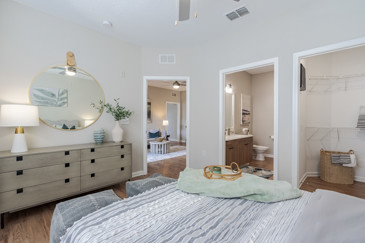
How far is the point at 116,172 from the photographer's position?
9.67ft

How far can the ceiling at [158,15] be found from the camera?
238cm

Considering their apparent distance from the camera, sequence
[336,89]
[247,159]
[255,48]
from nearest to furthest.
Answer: [255,48]
[336,89]
[247,159]

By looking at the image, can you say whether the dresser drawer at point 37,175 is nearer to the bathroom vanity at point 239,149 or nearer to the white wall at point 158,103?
the bathroom vanity at point 239,149

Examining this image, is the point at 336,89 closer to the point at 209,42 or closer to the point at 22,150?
the point at 209,42

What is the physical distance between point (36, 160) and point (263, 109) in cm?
556

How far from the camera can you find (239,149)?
13.6 ft

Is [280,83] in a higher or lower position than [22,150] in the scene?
higher

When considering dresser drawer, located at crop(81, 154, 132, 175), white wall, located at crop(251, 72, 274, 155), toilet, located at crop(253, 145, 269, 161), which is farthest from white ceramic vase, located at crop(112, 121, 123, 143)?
white wall, located at crop(251, 72, 274, 155)

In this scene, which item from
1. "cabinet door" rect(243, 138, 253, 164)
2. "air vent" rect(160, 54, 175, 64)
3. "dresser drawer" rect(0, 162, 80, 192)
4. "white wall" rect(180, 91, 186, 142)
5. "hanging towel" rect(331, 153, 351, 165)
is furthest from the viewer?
"white wall" rect(180, 91, 186, 142)

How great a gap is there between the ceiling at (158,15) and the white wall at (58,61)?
177 millimetres

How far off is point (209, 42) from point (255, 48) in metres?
0.99

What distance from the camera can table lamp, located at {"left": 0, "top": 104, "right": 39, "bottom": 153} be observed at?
2064mm

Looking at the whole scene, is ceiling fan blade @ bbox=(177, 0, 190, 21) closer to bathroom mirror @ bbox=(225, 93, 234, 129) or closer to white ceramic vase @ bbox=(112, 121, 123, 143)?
white ceramic vase @ bbox=(112, 121, 123, 143)

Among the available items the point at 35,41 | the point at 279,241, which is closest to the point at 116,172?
the point at 35,41
